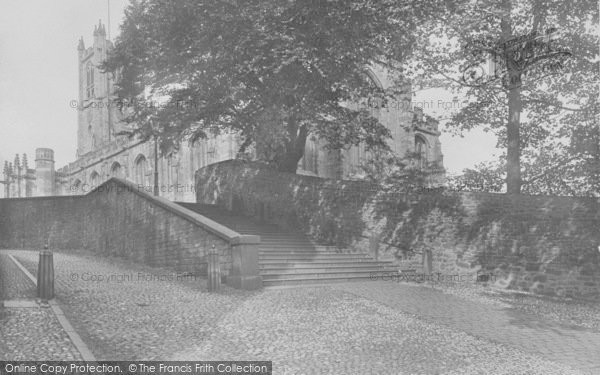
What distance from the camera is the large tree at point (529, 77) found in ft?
51.3

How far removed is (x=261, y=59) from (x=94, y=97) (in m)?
51.4

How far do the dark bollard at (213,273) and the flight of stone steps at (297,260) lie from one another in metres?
1.32

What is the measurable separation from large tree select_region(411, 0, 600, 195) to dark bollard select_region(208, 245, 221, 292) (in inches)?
382

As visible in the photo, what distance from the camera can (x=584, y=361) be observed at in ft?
23.8

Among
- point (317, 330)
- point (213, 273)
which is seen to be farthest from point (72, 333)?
point (213, 273)

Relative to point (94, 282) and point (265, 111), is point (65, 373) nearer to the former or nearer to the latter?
point (94, 282)

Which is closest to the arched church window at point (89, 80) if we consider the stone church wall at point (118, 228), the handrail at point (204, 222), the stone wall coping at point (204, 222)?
the stone church wall at point (118, 228)

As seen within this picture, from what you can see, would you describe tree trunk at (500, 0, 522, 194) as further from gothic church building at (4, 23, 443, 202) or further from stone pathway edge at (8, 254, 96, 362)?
stone pathway edge at (8, 254, 96, 362)

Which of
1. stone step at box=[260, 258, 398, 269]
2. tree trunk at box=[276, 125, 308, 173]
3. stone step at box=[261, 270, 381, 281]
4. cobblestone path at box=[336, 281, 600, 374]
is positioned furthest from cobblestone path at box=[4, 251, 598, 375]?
tree trunk at box=[276, 125, 308, 173]

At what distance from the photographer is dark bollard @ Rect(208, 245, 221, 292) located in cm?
1043

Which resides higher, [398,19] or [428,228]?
[398,19]

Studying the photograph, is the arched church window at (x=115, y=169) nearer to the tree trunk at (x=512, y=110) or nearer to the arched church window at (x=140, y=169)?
the arched church window at (x=140, y=169)

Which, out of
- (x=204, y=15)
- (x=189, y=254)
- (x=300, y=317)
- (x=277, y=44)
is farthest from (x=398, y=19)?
(x=300, y=317)

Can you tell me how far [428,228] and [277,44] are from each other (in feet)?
21.5
